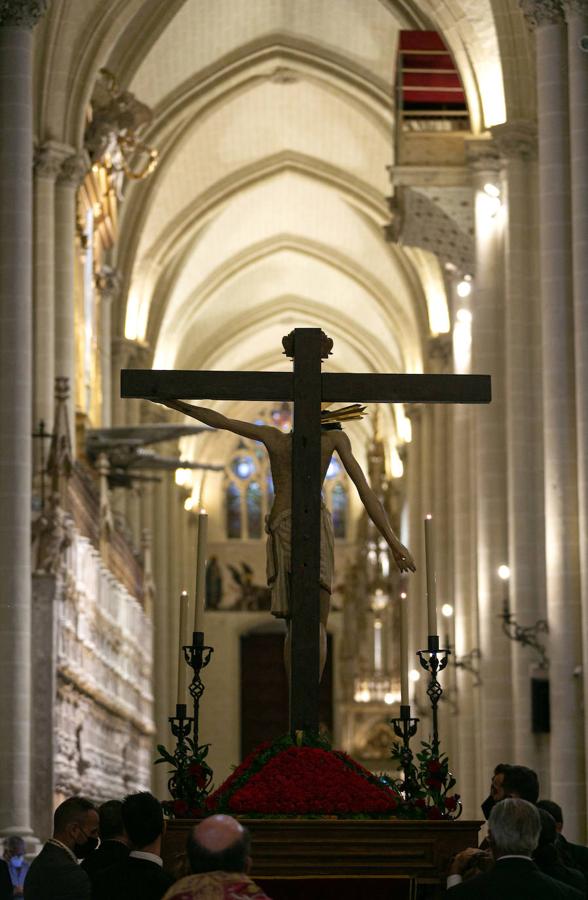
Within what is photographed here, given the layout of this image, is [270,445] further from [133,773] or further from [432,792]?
[133,773]

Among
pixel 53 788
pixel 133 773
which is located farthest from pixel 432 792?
pixel 133 773

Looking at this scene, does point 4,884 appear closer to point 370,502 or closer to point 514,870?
point 370,502

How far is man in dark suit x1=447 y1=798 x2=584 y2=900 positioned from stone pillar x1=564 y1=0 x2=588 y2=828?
12.7 m

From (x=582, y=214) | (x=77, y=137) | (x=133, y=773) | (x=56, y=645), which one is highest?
(x=77, y=137)

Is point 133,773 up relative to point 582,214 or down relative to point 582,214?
down

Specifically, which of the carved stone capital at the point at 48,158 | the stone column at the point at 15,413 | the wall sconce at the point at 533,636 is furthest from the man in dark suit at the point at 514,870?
the carved stone capital at the point at 48,158

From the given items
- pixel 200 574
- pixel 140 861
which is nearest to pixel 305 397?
pixel 200 574

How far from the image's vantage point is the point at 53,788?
21969 mm

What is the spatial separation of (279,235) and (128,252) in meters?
9.37

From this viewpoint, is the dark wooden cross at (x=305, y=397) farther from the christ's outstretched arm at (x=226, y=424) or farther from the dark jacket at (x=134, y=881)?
the dark jacket at (x=134, y=881)

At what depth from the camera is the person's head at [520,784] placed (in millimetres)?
6965

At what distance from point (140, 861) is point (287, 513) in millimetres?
2033

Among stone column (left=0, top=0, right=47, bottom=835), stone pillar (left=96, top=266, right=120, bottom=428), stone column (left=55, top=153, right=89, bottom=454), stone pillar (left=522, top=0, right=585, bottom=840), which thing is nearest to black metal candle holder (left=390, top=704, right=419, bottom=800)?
stone column (left=0, top=0, right=47, bottom=835)

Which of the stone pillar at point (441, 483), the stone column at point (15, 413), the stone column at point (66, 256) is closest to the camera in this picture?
the stone column at point (15, 413)
